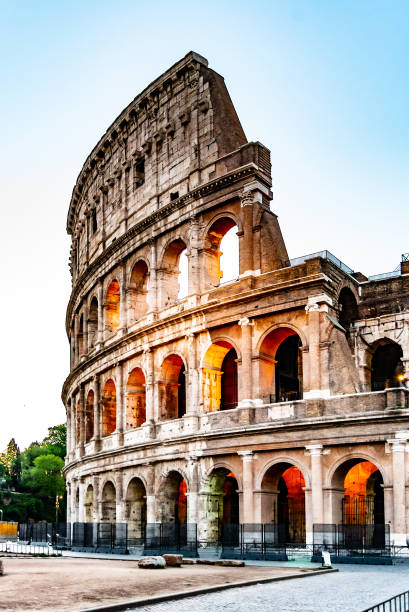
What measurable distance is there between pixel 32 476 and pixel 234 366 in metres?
52.1

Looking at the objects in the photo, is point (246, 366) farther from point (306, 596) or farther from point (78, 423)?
point (78, 423)

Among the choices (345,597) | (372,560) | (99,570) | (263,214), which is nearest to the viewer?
(345,597)

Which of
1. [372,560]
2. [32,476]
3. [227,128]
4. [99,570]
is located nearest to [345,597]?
[99,570]

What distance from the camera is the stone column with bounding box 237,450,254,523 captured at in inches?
995

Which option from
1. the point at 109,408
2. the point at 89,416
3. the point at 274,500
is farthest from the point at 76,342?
the point at 274,500

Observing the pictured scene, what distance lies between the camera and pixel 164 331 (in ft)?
98.7

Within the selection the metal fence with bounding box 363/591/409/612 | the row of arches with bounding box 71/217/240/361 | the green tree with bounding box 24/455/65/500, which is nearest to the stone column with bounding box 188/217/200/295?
the row of arches with bounding box 71/217/240/361

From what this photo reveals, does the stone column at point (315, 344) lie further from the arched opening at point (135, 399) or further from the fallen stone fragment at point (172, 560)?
the arched opening at point (135, 399)

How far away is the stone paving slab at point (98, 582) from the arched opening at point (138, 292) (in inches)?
610

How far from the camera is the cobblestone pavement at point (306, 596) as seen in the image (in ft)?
37.6

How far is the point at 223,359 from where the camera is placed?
29.8 m

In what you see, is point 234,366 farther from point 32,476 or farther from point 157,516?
point 32,476

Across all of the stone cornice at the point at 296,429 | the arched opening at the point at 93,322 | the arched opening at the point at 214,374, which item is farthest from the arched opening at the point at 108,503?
the arched opening at the point at 214,374

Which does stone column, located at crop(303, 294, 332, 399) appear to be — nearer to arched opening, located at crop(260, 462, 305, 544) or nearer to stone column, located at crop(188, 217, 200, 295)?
arched opening, located at crop(260, 462, 305, 544)
